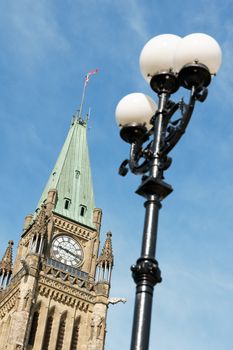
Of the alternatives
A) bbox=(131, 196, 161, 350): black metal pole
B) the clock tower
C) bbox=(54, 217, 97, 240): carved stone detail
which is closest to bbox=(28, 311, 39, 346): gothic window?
the clock tower

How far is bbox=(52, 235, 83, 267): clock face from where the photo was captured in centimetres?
6166

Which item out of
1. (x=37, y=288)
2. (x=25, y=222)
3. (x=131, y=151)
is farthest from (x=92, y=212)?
(x=131, y=151)

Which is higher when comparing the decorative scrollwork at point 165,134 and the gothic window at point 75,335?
the gothic window at point 75,335

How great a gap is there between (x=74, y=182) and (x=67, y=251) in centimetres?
889

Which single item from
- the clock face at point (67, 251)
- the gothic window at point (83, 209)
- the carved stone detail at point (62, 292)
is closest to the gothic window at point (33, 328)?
the carved stone detail at point (62, 292)

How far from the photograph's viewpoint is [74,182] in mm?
68688

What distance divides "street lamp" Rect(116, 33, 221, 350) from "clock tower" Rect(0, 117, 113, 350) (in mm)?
43937

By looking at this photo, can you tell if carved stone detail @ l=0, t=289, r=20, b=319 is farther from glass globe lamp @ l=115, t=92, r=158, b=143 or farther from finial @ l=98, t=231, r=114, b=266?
glass globe lamp @ l=115, t=92, r=158, b=143

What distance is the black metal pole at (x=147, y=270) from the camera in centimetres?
881

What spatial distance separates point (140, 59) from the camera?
447 inches

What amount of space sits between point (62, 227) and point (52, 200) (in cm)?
296

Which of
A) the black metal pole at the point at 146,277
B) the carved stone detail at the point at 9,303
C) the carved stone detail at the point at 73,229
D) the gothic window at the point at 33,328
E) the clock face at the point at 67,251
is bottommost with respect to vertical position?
the black metal pole at the point at 146,277

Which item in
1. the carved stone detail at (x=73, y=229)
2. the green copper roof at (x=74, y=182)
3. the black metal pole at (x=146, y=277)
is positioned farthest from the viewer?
the green copper roof at (x=74, y=182)

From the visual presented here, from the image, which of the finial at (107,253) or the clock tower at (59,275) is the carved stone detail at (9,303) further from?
the finial at (107,253)
